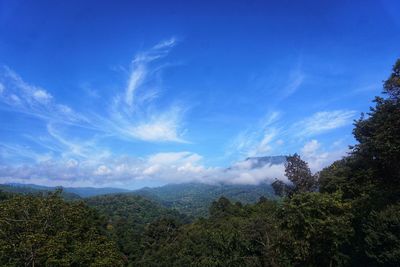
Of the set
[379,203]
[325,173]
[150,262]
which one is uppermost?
[325,173]

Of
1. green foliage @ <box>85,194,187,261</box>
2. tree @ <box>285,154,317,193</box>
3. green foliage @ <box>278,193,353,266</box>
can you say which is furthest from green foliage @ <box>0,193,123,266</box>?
green foliage @ <box>85,194,187,261</box>

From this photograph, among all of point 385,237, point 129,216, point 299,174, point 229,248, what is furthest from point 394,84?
point 129,216

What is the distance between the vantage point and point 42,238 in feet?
66.3

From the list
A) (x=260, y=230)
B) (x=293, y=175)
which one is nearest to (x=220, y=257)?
(x=260, y=230)

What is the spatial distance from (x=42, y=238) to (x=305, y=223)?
70.1 ft

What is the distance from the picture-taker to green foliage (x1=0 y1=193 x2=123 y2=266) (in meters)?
19.9

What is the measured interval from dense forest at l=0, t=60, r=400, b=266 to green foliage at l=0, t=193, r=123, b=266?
55 millimetres

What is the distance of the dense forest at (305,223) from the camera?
21578 millimetres

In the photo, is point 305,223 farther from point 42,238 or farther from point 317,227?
point 42,238

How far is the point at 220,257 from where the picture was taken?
2058 inches

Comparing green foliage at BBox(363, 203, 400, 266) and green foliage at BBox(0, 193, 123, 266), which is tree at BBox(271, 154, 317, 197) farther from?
green foliage at BBox(0, 193, 123, 266)

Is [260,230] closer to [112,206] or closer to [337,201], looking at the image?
[337,201]

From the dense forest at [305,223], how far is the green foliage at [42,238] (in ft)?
0.18

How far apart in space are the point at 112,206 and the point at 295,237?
167 metres
